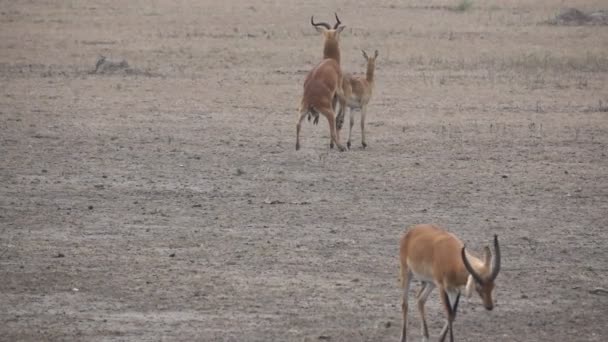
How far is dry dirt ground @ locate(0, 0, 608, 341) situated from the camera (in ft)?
30.8

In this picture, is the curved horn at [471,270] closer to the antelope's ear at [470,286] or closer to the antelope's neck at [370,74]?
the antelope's ear at [470,286]

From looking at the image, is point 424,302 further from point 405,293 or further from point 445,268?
point 445,268

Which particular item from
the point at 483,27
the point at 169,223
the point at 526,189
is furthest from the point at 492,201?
the point at 483,27

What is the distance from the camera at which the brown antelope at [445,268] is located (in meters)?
7.51

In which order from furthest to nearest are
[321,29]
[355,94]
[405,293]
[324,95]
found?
1. [321,29]
2. [355,94]
3. [324,95]
4. [405,293]

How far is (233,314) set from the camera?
30.4ft

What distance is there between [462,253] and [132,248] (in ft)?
14.7

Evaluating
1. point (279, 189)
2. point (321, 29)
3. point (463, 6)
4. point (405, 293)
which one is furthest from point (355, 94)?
point (463, 6)

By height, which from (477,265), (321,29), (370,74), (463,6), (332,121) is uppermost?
(321,29)

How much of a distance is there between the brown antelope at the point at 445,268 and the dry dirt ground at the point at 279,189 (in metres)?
0.66

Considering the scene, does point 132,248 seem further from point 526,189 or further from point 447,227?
point 526,189

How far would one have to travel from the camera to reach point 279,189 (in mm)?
14016

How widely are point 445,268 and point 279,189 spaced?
619cm

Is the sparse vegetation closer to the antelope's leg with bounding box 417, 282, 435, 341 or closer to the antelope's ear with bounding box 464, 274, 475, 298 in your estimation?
the antelope's leg with bounding box 417, 282, 435, 341
